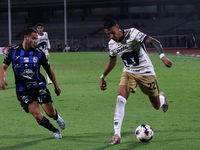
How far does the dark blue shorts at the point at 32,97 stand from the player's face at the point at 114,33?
4.85 ft

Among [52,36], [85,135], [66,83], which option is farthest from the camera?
[52,36]

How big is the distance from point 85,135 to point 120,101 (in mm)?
976

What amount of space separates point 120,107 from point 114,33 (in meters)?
1.24

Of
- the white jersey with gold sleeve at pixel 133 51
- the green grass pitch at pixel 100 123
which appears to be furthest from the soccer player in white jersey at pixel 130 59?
the green grass pitch at pixel 100 123

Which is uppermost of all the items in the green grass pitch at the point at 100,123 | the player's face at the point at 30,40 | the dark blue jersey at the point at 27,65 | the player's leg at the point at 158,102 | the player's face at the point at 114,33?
the player's face at the point at 114,33

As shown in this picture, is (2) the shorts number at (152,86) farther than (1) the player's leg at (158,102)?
No

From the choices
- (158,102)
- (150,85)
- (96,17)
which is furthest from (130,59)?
(96,17)

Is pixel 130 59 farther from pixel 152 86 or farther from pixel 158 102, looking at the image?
pixel 158 102

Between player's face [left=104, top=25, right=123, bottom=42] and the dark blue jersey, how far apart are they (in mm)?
1206

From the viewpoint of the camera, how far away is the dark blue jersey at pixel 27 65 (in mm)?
6227

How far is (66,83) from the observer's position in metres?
15.8

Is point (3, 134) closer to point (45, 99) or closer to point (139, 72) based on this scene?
point (45, 99)

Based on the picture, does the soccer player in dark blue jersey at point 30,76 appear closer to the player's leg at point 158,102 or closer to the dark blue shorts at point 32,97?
the dark blue shorts at point 32,97

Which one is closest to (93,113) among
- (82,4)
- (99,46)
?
(99,46)
